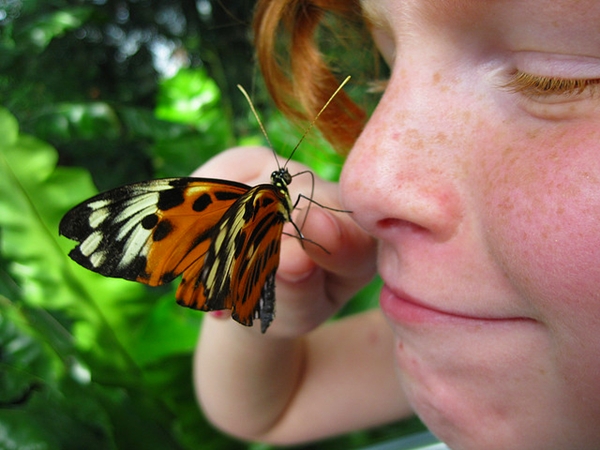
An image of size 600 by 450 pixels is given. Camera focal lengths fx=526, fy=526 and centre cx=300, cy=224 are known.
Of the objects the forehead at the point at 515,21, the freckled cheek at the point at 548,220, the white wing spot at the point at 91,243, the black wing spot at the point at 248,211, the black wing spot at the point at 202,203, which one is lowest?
the white wing spot at the point at 91,243

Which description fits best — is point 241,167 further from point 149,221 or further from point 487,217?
point 487,217

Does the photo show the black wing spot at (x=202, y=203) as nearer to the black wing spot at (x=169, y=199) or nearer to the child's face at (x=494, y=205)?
the black wing spot at (x=169, y=199)

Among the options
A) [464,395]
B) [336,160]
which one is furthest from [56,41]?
[464,395]

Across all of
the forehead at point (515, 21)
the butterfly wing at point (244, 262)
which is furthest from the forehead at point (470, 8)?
the butterfly wing at point (244, 262)

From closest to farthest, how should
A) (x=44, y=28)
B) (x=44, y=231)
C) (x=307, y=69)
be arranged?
1. (x=307, y=69)
2. (x=44, y=231)
3. (x=44, y=28)

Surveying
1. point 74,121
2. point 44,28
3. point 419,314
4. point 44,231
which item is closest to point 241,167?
point 419,314

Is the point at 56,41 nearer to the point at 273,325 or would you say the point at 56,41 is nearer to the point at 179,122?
the point at 179,122

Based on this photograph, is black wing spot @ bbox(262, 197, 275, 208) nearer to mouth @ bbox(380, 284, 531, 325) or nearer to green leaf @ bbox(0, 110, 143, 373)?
mouth @ bbox(380, 284, 531, 325)
